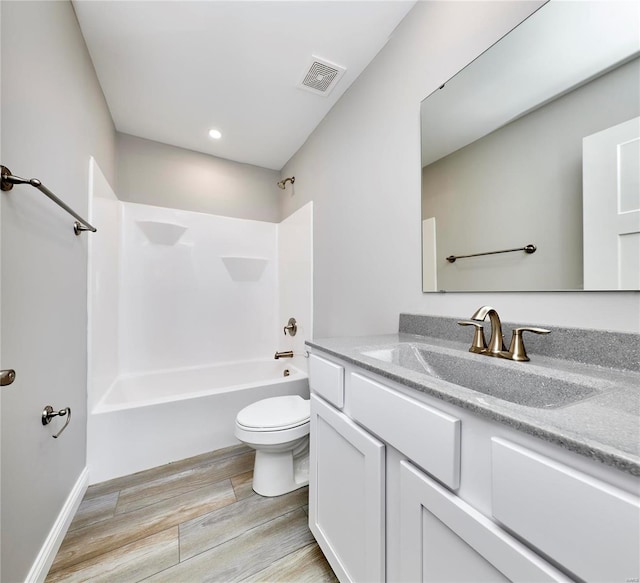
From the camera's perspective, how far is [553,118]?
0.88 m

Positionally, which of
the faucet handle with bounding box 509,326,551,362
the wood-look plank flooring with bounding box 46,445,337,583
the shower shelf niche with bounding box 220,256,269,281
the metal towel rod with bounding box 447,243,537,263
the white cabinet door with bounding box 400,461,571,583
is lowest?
the wood-look plank flooring with bounding box 46,445,337,583

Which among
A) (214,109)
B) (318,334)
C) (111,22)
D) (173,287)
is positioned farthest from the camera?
(173,287)

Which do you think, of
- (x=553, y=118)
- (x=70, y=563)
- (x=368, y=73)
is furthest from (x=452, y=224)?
(x=70, y=563)

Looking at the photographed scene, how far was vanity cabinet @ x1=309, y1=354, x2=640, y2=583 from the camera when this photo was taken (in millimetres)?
347

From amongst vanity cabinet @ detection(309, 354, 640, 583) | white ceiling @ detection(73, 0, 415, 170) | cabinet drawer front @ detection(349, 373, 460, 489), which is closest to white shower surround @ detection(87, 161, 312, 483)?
white ceiling @ detection(73, 0, 415, 170)

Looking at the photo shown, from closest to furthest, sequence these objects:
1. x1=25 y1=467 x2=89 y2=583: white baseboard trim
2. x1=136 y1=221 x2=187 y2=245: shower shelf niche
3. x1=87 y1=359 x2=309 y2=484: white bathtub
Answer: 1. x1=25 y1=467 x2=89 y2=583: white baseboard trim
2. x1=87 y1=359 x2=309 y2=484: white bathtub
3. x1=136 y1=221 x2=187 y2=245: shower shelf niche

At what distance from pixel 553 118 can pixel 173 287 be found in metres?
2.78

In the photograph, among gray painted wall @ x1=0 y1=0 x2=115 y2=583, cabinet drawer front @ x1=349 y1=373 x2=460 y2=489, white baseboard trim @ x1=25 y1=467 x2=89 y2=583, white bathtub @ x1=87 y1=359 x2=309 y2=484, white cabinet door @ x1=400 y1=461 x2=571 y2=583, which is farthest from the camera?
white bathtub @ x1=87 y1=359 x2=309 y2=484

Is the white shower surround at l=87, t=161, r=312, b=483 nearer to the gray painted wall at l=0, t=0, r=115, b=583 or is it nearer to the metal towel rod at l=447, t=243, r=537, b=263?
the gray painted wall at l=0, t=0, r=115, b=583

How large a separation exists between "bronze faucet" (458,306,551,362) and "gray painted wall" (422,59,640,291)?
6.5 inches

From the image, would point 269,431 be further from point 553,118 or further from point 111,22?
point 111,22

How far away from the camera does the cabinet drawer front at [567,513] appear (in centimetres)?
32

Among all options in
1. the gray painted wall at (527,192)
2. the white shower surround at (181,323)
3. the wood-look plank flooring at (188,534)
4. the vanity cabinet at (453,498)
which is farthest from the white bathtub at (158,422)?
the gray painted wall at (527,192)

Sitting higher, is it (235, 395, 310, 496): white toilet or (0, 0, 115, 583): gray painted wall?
(0, 0, 115, 583): gray painted wall
